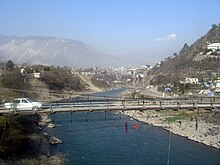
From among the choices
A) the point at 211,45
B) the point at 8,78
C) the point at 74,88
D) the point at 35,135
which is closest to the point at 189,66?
the point at 211,45

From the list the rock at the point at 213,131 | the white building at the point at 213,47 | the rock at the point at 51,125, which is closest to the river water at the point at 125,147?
the rock at the point at 51,125

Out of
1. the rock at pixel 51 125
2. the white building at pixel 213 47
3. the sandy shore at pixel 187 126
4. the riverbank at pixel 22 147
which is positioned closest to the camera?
the riverbank at pixel 22 147

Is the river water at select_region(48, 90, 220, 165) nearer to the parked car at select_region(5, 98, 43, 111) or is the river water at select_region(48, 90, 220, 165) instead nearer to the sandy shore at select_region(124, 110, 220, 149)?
the sandy shore at select_region(124, 110, 220, 149)

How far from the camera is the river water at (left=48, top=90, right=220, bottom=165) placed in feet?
57.1

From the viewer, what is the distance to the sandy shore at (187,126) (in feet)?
74.8

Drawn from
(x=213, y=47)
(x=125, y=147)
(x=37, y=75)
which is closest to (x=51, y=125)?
(x=125, y=147)

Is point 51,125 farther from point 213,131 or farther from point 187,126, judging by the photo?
point 213,131

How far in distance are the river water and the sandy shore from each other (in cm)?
77

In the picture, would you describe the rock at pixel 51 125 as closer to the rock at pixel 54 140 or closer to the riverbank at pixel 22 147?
the rock at pixel 54 140

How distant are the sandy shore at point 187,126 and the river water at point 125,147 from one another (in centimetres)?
77

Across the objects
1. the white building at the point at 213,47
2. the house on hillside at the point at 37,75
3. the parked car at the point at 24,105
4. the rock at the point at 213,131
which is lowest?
the rock at the point at 213,131

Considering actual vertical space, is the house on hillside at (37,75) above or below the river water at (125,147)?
above

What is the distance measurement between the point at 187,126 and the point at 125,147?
8429 mm

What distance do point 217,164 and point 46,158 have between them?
8437 millimetres
